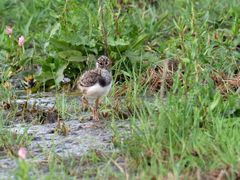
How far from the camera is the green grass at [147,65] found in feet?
17.2

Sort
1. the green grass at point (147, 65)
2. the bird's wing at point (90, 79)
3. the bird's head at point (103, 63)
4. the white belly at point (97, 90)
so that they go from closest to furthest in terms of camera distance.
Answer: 1. the green grass at point (147, 65)
2. the white belly at point (97, 90)
3. the bird's wing at point (90, 79)
4. the bird's head at point (103, 63)

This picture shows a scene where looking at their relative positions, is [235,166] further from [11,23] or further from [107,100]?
[11,23]

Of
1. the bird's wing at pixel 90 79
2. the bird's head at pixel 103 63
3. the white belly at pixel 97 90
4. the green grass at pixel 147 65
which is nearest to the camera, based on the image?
the green grass at pixel 147 65

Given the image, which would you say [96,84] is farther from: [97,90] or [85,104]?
[85,104]

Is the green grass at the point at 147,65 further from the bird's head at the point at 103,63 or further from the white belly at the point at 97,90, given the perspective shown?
the bird's head at the point at 103,63

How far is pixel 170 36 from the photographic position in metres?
8.95

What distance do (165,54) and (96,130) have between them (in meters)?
1.91

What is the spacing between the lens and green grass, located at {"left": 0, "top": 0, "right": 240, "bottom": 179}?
206 inches

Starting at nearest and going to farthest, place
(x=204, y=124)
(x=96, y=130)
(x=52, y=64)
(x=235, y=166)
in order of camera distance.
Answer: (x=235, y=166) → (x=204, y=124) → (x=96, y=130) → (x=52, y=64)

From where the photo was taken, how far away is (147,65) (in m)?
7.83

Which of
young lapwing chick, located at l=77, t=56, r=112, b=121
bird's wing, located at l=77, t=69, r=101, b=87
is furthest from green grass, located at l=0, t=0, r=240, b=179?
bird's wing, located at l=77, t=69, r=101, b=87

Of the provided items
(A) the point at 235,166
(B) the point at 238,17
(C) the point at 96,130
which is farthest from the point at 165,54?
(A) the point at 235,166

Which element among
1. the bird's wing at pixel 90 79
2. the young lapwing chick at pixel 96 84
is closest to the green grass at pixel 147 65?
the young lapwing chick at pixel 96 84

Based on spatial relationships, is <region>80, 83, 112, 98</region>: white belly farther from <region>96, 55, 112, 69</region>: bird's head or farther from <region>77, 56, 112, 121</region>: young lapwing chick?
<region>96, 55, 112, 69</region>: bird's head
